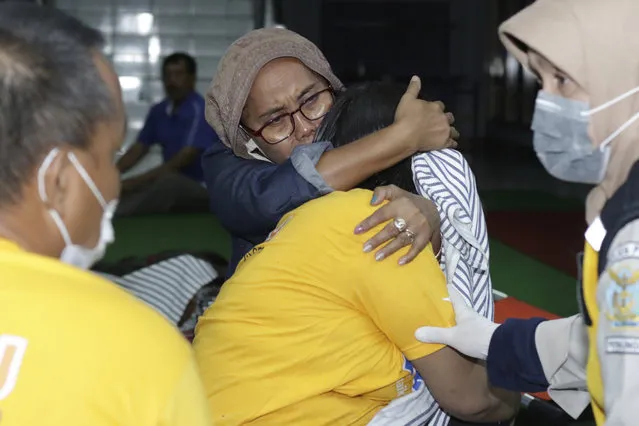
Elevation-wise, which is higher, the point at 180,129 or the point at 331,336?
the point at 331,336

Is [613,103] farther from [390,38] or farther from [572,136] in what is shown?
[390,38]

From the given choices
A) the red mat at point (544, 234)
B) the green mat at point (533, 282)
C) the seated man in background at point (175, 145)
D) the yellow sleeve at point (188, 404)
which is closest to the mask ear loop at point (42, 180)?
the yellow sleeve at point (188, 404)

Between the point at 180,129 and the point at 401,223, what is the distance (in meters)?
7.00

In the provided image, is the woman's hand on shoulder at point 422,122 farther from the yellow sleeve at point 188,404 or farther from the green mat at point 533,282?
the green mat at point 533,282

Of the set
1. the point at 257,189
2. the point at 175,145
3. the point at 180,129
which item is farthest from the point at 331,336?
the point at 175,145

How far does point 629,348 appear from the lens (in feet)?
4.52

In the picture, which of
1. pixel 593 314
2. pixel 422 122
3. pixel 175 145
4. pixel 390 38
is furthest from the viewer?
pixel 390 38

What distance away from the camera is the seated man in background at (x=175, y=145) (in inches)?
339

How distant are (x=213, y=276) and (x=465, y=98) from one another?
14089mm

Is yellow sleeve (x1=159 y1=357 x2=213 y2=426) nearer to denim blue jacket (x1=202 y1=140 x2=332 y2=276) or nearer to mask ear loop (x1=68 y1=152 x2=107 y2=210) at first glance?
mask ear loop (x1=68 y1=152 x2=107 y2=210)

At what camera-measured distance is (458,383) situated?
Result: 6.29 feet

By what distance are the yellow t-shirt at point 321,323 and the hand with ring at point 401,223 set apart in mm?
18

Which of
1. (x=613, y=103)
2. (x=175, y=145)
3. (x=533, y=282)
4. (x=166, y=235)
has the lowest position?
(x=166, y=235)

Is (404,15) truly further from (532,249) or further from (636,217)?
(636,217)
